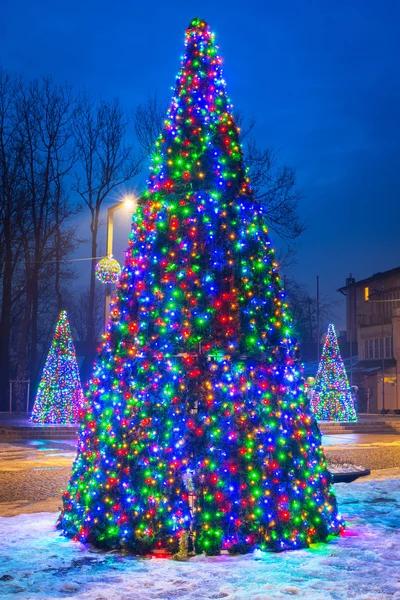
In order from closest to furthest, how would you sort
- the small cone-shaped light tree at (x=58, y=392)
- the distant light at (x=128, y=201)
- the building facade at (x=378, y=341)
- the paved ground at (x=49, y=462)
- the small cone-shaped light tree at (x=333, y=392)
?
1. the paved ground at (x=49, y=462)
2. the distant light at (x=128, y=201)
3. the small cone-shaped light tree at (x=58, y=392)
4. the small cone-shaped light tree at (x=333, y=392)
5. the building facade at (x=378, y=341)

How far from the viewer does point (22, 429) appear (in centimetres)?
2234

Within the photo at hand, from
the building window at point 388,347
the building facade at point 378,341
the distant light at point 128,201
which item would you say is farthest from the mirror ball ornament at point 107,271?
the building window at point 388,347

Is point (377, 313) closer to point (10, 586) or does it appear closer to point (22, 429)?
point (22, 429)

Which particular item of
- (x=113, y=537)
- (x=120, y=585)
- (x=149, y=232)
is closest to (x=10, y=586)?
(x=120, y=585)

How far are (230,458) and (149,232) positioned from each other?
2580mm

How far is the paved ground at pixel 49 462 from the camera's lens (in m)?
10.4

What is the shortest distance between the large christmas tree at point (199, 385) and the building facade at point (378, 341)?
131 feet

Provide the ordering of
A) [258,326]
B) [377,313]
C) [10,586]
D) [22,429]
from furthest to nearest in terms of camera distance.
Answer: [377,313]
[22,429]
[258,326]
[10,586]

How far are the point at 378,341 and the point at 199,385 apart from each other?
51.8 m

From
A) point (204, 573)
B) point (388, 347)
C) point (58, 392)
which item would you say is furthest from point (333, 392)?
point (388, 347)

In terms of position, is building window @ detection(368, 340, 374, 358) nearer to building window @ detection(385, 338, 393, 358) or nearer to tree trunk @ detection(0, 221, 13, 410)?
building window @ detection(385, 338, 393, 358)

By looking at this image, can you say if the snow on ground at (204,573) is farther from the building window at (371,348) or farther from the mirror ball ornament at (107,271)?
the building window at (371,348)

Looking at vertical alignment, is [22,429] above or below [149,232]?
below

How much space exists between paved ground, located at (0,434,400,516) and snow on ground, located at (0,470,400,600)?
274 centimetres
